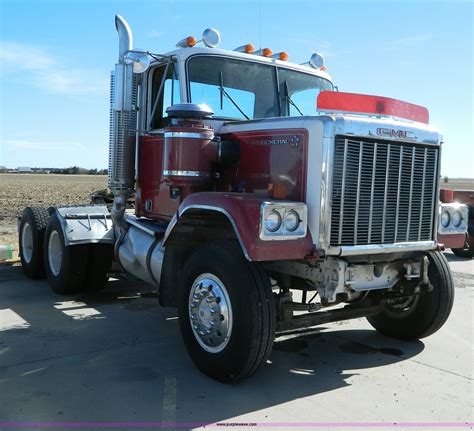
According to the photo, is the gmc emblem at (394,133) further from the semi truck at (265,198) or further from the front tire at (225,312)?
the front tire at (225,312)

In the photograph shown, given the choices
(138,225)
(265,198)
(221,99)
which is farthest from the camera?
(138,225)

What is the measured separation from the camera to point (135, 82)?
5.88 m

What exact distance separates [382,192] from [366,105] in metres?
0.72

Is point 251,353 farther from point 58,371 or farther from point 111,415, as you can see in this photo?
point 58,371

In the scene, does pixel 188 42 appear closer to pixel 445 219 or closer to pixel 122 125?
pixel 122 125

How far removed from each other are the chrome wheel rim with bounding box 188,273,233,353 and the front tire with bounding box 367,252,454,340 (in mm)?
1783

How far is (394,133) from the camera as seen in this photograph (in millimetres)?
4242

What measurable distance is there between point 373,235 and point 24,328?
11.9 ft

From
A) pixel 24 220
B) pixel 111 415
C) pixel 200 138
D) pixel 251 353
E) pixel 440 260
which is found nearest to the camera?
pixel 111 415

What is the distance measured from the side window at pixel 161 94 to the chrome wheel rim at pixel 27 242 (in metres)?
3.27

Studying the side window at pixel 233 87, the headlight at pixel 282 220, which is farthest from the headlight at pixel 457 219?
the side window at pixel 233 87

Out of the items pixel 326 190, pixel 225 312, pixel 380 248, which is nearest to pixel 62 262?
pixel 225 312

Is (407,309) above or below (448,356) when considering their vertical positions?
above

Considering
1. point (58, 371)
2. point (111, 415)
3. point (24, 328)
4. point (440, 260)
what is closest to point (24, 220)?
point (24, 328)
